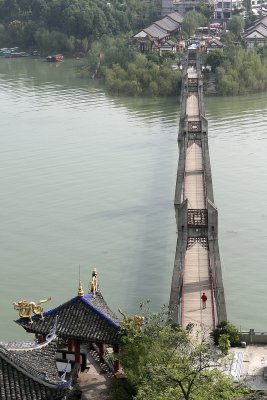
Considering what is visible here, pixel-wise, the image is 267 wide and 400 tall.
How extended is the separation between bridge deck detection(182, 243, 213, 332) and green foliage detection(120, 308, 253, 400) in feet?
13.4

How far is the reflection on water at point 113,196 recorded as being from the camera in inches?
971

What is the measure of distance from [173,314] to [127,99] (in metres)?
36.9

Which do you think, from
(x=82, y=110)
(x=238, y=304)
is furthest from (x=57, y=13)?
(x=238, y=304)

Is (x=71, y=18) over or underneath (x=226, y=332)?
over

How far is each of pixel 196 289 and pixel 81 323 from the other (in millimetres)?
6642

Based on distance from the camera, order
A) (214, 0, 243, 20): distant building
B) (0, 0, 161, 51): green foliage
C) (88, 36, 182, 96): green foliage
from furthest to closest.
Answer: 1. (214, 0, 243, 20): distant building
2. (0, 0, 161, 51): green foliage
3. (88, 36, 182, 96): green foliage

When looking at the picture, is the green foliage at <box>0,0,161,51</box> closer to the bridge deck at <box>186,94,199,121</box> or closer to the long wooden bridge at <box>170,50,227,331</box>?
the bridge deck at <box>186,94,199,121</box>

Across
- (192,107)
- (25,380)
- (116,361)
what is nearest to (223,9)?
(192,107)

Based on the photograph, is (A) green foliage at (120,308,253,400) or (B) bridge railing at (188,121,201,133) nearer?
(A) green foliage at (120,308,253,400)

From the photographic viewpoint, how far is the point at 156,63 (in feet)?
194

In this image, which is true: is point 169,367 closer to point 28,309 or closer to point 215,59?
point 28,309

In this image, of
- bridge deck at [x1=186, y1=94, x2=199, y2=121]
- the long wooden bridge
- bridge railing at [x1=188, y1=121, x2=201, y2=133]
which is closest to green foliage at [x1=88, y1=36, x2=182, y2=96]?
bridge deck at [x1=186, y1=94, x2=199, y2=121]

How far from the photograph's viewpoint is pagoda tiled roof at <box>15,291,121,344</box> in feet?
51.5

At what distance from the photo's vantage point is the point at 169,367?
1375cm
